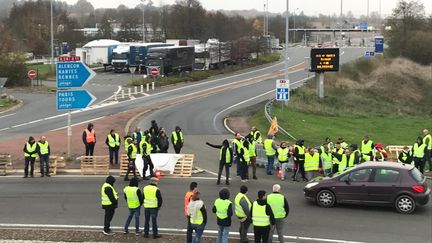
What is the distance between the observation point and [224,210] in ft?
37.8

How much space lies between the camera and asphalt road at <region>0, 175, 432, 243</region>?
13180 mm

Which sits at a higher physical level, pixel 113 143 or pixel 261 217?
pixel 113 143

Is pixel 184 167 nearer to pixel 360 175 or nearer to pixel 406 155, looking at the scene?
pixel 360 175

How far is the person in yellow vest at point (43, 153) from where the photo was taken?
19719 millimetres

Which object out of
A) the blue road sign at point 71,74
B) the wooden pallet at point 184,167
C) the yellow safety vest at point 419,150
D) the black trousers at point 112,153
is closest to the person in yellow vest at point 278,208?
the wooden pallet at point 184,167

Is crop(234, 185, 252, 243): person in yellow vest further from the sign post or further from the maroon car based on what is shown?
the sign post

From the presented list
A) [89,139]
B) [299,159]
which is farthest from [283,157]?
[89,139]

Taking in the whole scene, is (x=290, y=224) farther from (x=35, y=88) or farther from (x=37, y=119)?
(x=35, y=88)

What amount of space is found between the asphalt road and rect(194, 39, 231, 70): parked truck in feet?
159

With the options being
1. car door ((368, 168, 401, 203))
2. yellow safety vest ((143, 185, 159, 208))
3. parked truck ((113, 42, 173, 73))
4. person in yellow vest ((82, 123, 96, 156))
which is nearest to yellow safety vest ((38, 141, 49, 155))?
person in yellow vest ((82, 123, 96, 156))

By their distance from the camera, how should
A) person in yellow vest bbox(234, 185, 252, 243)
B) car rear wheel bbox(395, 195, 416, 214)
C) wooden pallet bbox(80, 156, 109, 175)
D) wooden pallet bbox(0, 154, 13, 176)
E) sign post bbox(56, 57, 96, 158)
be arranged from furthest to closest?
sign post bbox(56, 57, 96, 158)
wooden pallet bbox(0, 154, 13, 176)
wooden pallet bbox(80, 156, 109, 175)
car rear wheel bbox(395, 195, 416, 214)
person in yellow vest bbox(234, 185, 252, 243)

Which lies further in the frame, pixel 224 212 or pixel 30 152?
pixel 30 152

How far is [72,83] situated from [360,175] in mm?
12032

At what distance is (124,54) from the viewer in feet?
225
